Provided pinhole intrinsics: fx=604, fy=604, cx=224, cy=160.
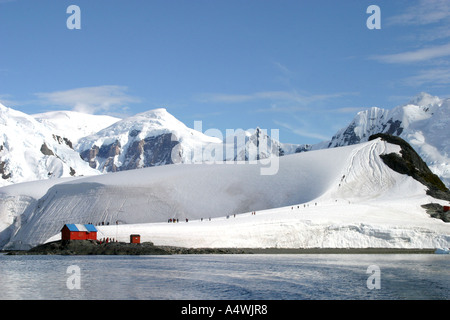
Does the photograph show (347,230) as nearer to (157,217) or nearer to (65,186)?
(157,217)

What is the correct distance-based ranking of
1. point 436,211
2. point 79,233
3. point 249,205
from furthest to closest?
point 249,205
point 436,211
point 79,233

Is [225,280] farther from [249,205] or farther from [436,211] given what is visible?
[249,205]

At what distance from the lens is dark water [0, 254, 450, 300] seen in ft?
107

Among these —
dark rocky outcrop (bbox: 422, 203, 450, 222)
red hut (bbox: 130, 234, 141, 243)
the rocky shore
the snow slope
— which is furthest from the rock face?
red hut (bbox: 130, 234, 141, 243)

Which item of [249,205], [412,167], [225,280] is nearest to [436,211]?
[412,167]

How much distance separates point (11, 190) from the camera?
112312 mm

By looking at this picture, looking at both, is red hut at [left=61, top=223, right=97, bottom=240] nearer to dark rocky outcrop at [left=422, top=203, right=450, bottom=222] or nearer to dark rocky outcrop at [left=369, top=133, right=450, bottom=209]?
dark rocky outcrop at [left=422, top=203, right=450, bottom=222]

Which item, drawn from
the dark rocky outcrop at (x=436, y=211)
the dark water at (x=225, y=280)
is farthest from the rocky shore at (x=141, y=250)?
the dark rocky outcrop at (x=436, y=211)

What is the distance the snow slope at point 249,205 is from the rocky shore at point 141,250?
1.55 meters

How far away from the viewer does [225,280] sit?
3847 cm

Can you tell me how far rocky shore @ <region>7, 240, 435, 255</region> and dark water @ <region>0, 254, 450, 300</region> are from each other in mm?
12255

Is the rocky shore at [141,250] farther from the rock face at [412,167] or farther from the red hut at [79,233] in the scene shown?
the rock face at [412,167]

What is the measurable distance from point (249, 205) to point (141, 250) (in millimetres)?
34186

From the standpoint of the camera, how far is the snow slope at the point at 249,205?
2810 inches
